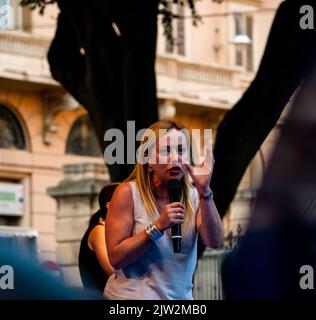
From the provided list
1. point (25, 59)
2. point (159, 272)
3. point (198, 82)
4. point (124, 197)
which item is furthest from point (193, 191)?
point (198, 82)

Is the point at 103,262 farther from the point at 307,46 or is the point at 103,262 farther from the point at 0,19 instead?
the point at 307,46

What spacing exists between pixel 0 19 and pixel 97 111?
7.15m

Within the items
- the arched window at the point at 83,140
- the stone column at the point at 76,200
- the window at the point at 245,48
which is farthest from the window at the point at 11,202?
the stone column at the point at 76,200

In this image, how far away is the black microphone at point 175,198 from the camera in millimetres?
5926

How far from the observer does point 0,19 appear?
733cm

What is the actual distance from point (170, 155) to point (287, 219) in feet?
2.11

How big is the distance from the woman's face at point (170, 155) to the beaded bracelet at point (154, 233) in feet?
0.71

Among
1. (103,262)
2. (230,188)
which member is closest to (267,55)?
(230,188)

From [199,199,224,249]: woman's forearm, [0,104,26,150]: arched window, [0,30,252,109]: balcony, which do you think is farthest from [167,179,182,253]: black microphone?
[0,104,26,150]: arched window

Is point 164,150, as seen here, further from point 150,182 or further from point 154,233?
point 154,233

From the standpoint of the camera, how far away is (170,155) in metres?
6.06

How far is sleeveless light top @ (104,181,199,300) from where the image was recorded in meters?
6.03

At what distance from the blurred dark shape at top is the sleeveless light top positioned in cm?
→ 28

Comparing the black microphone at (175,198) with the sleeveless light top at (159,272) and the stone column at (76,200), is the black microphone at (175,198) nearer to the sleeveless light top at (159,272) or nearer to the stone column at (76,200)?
the sleeveless light top at (159,272)
